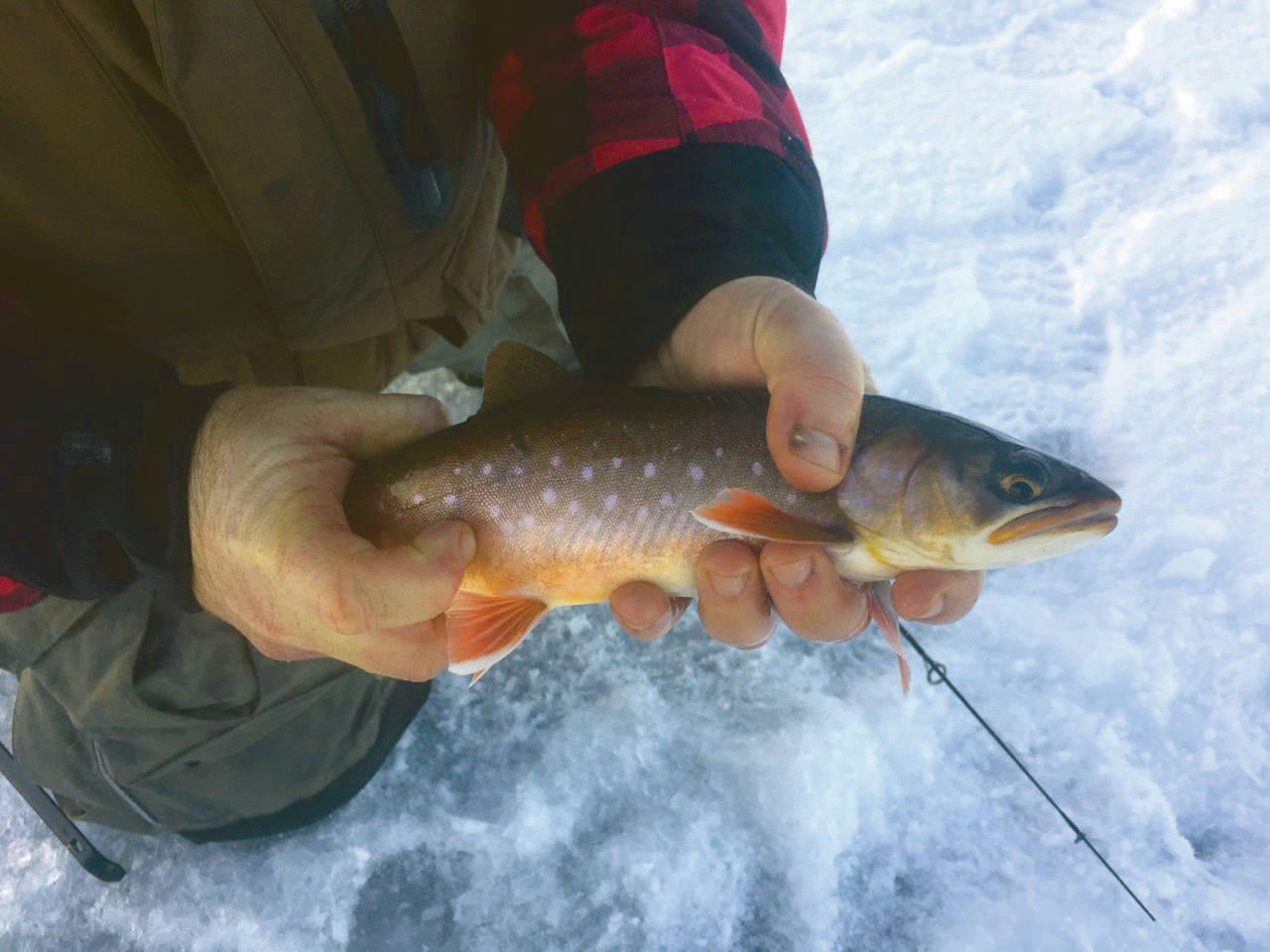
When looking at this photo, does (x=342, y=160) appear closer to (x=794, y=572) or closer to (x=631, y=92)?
(x=631, y=92)

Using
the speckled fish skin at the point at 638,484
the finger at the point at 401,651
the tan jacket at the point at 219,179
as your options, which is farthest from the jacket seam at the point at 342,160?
the finger at the point at 401,651

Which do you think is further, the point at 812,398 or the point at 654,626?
the point at 654,626

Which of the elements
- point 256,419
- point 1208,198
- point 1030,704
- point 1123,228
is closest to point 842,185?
point 1123,228

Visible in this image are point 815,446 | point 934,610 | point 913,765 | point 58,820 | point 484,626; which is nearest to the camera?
point 815,446

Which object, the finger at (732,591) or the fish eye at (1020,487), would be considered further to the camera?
the finger at (732,591)

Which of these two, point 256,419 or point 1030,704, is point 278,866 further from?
point 1030,704

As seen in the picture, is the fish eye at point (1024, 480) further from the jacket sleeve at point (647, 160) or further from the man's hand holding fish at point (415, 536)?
the jacket sleeve at point (647, 160)

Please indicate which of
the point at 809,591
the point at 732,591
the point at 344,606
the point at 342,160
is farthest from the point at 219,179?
the point at 809,591
